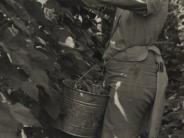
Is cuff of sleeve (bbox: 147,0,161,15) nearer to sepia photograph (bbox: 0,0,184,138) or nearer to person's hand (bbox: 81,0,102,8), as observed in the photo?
sepia photograph (bbox: 0,0,184,138)

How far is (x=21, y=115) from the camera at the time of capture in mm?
1957

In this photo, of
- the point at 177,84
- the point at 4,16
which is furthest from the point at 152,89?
the point at 177,84

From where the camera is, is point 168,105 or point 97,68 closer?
point 97,68

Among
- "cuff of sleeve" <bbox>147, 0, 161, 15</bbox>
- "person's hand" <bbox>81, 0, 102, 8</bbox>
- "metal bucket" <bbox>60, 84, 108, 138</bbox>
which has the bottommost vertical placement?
"metal bucket" <bbox>60, 84, 108, 138</bbox>

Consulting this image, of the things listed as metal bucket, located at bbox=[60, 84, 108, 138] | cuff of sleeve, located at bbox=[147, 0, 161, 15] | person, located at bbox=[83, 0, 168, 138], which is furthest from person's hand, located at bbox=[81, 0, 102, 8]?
metal bucket, located at bbox=[60, 84, 108, 138]

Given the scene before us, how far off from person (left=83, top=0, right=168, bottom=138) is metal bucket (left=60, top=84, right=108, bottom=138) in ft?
0.33

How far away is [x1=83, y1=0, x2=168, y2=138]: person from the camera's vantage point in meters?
3.48

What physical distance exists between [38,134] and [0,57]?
0.89 m

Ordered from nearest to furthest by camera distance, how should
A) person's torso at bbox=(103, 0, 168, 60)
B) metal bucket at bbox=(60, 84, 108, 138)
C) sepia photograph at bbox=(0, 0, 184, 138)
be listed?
sepia photograph at bbox=(0, 0, 184, 138) < metal bucket at bbox=(60, 84, 108, 138) < person's torso at bbox=(103, 0, 168, 60)

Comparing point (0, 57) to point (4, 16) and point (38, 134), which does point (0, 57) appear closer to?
point (4, 16)

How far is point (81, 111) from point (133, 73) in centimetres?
40

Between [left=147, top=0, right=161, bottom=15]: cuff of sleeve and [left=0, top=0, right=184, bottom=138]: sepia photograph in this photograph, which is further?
[left=147, top=0, right=161, bottom=15]: cuff of sleeve

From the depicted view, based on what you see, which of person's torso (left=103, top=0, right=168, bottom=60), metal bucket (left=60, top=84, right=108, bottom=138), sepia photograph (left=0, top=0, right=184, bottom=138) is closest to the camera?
sepia photograph (left=0, top=0, right=184, bottom=138)

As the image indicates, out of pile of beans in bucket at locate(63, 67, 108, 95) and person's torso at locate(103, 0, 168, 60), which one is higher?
person's torso at locate(103, 0, 168, 60)
